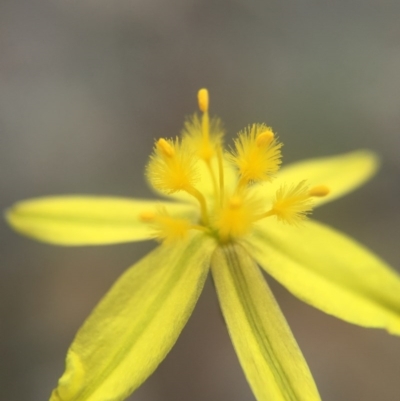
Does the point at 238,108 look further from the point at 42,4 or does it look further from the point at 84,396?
the point at 84,396

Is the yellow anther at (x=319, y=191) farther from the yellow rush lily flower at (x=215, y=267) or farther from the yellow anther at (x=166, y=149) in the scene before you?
the yellow anther at (x=166, y=149)

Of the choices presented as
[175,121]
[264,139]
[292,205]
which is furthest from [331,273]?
[175,121]

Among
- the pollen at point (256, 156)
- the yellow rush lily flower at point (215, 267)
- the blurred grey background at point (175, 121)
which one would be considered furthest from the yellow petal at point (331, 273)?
the blurred grey background at point (175, 121)

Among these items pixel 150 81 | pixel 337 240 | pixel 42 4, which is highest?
pixel 42 4

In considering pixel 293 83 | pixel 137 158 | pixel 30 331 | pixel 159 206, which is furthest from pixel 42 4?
pixel 159 206

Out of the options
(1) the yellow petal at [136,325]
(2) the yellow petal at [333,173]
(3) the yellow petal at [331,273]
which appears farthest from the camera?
(2) the yellow petal at [333,173]

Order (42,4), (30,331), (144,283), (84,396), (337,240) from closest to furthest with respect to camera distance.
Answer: (84,396) → (144,283) → (337,240) → (30,331) → (42,4)

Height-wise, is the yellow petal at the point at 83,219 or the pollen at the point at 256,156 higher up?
the yellow petal at the point at 83,219

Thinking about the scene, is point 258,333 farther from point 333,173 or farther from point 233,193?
point 333,173
